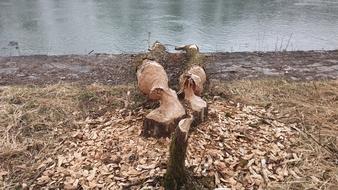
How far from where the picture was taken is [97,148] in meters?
2.42

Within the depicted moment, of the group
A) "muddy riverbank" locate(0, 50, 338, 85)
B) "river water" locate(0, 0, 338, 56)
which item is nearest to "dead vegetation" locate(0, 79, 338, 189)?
"muddy riverbank" locate(0, 50, 338, 85)

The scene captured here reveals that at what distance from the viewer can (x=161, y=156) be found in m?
2.28

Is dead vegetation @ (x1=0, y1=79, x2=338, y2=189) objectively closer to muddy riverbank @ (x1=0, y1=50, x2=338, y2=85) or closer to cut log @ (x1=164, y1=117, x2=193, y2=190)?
cut log @ (x1=164, y1=117, x2=193, y2=190)

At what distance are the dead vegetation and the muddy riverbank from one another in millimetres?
600

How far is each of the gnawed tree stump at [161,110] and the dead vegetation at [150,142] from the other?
2.6 inches

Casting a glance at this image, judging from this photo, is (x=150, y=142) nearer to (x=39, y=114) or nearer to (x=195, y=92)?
(x=195, y=92)

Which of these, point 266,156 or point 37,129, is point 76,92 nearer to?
point 37,129

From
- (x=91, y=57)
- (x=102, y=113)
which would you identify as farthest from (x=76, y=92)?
(x=91, y=57)

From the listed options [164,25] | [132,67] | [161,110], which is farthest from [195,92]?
[164,25]

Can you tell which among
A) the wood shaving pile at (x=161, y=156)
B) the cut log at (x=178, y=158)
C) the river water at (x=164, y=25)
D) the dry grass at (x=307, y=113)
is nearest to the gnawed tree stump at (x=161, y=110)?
the wood shaving pile at (x=161, y=156)

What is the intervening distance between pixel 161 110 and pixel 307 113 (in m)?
1.15

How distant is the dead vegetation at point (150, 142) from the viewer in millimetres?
2205

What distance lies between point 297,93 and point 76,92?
1751 mm

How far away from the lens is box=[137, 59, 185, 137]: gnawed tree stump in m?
2.37
